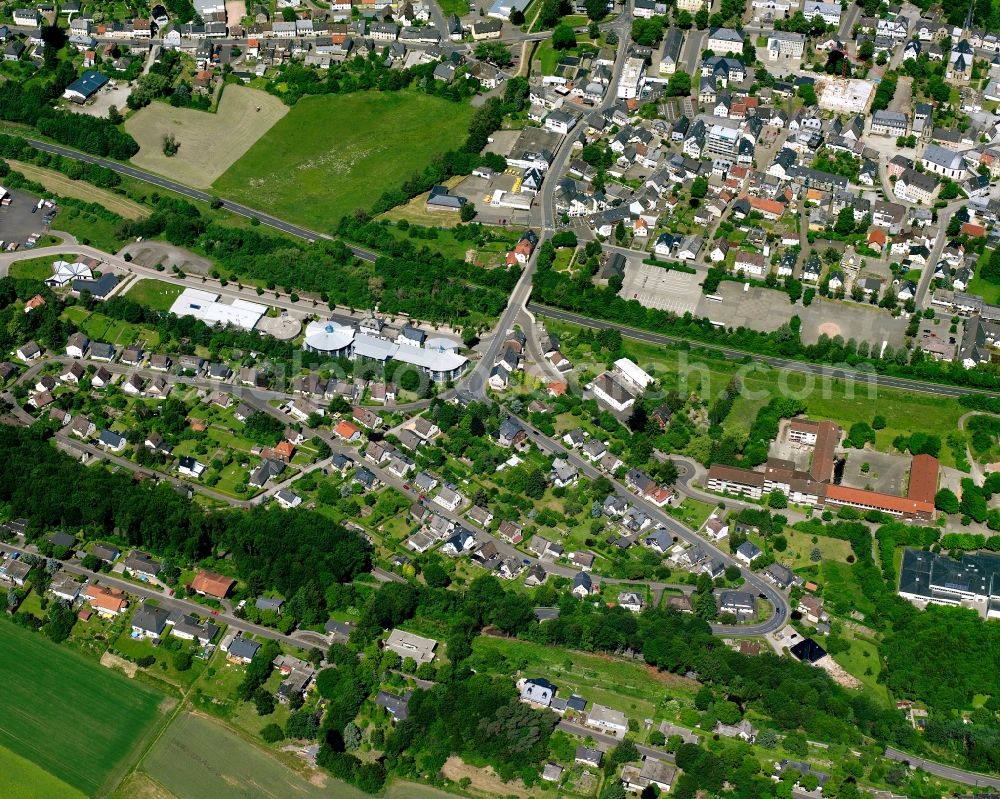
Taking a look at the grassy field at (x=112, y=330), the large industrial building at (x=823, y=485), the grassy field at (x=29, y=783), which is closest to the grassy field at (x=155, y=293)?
the grassy field at (x=112, y=330)

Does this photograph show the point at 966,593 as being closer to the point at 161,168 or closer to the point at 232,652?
the point at 232,652

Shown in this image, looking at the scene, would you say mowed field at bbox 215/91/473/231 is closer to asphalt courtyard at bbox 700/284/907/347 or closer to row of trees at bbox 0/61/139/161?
row of trees at bbox 0/61/139/161

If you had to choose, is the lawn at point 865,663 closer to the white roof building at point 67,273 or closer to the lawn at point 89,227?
the white roof building at point 67,273

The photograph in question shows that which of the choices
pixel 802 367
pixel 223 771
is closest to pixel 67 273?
pixel 223 771

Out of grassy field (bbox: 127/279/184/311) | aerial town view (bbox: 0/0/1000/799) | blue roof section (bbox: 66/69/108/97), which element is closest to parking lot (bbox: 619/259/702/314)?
aerial town view (bbox: 0/0/1000/799)

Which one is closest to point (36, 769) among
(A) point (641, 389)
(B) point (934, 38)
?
(A) point (641, 389)
